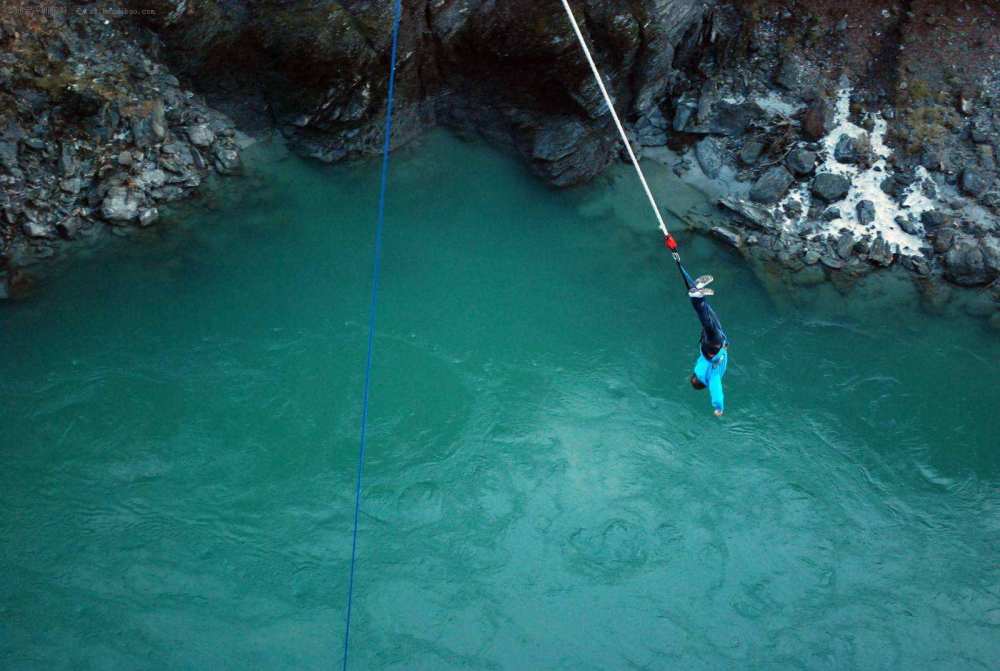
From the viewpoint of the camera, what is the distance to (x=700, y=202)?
1296cm

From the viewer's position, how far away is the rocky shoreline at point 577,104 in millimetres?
11719

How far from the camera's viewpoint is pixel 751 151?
42.5ft

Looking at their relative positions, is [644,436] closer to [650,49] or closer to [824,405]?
[824,405]

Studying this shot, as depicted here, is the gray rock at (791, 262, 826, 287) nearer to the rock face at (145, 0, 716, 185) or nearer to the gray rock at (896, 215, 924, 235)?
the gray rock at (896, 215, 924, 235)

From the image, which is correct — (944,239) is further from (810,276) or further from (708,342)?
(708,342)

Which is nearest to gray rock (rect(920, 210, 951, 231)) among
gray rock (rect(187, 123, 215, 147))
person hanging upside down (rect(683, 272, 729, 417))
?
person hanging upside down (rect(683, 272, 729, 417))

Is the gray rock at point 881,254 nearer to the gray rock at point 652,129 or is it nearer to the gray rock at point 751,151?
the gray rock at point 751,151

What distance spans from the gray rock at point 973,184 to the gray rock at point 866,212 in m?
1.31

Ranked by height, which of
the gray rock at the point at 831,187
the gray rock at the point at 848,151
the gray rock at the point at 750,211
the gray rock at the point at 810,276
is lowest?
the gray rock at the point at 810,276

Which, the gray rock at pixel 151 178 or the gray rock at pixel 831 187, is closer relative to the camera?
the gray rock at pixel 151 178

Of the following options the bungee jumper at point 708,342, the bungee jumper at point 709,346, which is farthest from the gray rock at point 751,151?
the bungee jumper at point 709,346

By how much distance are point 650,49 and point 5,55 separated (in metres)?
8.51

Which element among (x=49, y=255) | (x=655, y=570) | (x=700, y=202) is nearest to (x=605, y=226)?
(x=700, y=202)

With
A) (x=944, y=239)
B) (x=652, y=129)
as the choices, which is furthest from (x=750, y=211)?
(x=944, y=239)
